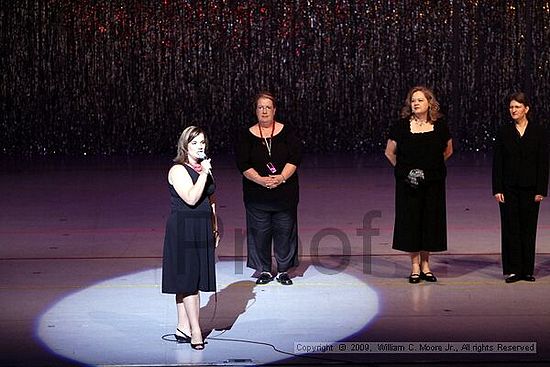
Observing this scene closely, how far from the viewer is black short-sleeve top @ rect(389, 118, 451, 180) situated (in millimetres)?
8852

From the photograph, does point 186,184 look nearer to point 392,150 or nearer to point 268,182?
point 268,182

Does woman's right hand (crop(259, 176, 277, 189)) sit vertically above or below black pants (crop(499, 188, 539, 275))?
above

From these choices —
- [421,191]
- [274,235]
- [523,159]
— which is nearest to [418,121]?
[421,191]

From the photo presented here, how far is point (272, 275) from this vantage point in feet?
30.7

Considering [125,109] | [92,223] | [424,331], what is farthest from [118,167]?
[424,331]

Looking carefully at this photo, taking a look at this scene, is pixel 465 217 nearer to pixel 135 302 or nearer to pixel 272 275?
pixel 272 275

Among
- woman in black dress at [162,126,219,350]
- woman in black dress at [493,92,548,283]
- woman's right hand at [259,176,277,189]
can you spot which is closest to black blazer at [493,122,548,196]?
woman in black dress at [493,92,548,283]

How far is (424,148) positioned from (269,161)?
3.89 ft

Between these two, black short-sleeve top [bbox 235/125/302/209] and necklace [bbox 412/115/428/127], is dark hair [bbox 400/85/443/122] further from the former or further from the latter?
black short-sleeve top [bbox 235/125/302/209]

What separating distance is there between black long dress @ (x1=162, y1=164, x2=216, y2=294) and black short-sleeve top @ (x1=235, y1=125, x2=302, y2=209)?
191 centimetres

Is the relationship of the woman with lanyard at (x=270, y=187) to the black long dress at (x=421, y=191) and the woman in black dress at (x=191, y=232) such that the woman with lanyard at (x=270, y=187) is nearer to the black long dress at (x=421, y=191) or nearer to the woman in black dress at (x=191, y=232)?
the black long dress at (x=421, y=191)

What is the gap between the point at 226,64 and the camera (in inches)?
797

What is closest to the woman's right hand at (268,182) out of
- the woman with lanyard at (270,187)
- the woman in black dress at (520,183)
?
the woman with lanyard at (270,187)

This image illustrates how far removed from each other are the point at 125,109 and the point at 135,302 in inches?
480
